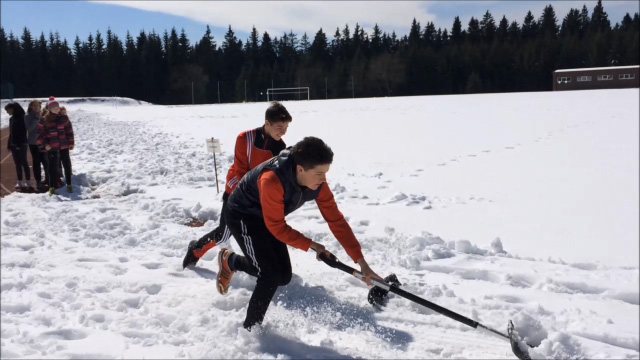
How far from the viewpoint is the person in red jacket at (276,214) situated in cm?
315

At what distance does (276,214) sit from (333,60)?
980 cm

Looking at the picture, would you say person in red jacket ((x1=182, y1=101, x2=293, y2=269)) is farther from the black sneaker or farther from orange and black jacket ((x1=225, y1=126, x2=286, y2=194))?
the black sneaker

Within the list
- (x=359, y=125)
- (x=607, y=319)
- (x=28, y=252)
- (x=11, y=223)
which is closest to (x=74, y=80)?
(x=359, y=125)

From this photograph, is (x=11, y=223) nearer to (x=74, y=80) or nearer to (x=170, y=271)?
(x=170, y=271)

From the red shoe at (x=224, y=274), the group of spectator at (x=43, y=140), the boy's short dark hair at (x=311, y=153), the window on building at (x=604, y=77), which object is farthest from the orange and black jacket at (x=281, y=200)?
the group of spectator at (x=43, y=140)

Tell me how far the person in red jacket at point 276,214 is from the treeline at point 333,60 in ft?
5.19

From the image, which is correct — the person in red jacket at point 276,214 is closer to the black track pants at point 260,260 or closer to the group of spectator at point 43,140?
the black track pants at point 260,260

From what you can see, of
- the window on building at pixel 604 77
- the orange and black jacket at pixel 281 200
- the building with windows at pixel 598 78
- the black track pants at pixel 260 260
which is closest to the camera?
the building with windows at pixel 598 78

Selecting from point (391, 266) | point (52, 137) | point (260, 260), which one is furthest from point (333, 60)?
point (260, 260)

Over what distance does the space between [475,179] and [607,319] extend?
522 centimetres

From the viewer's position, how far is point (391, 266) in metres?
4.99

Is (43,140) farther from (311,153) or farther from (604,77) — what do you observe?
(604,77)

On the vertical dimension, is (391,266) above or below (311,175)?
below

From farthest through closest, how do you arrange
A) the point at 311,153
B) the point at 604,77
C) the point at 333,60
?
the point at 333,60, the point at 311,153, the point at 604,77
